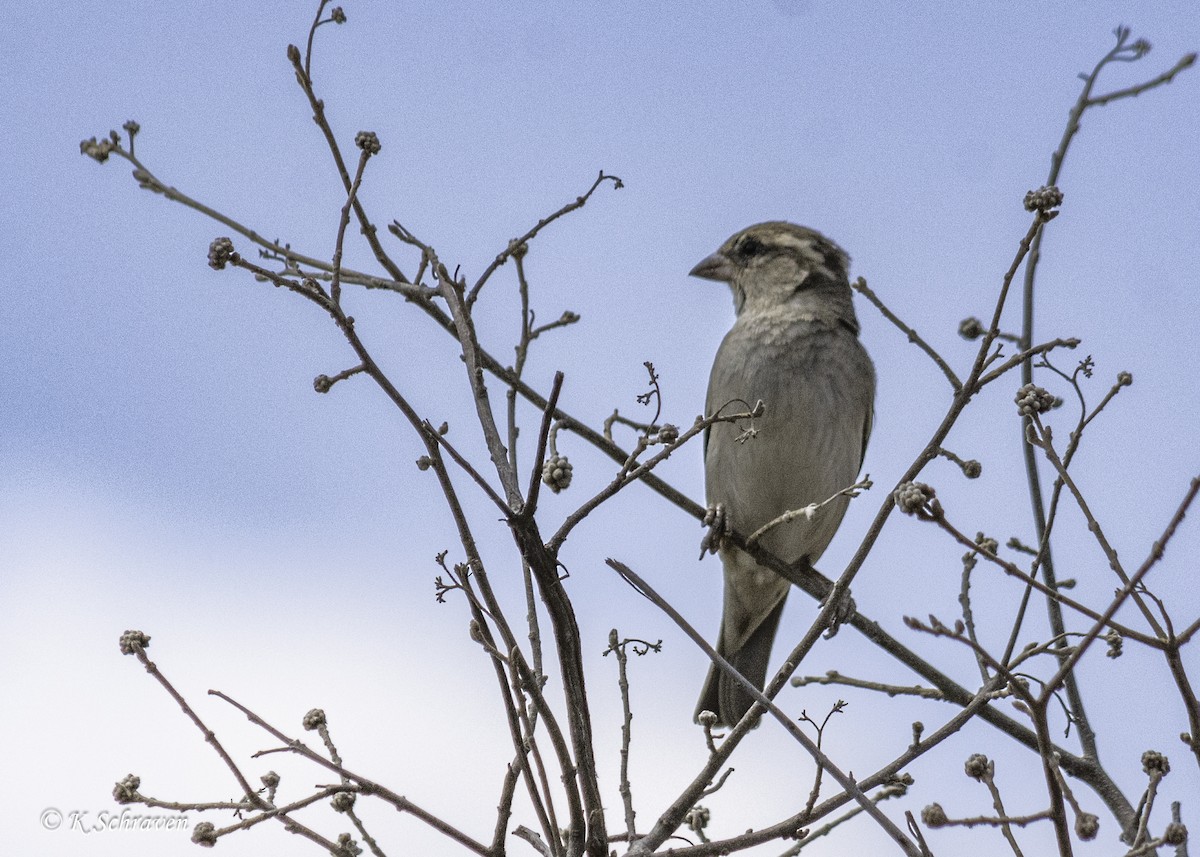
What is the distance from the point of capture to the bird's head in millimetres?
→ 6742

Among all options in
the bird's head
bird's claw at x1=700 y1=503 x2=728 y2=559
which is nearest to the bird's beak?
the bird's head

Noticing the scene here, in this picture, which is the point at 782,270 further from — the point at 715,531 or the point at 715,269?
the point at 715,531

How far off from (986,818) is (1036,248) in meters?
2.33

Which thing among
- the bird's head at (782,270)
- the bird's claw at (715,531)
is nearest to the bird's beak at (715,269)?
the bird's head at (782,270)

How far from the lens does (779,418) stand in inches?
242

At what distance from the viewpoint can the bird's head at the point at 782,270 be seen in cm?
674

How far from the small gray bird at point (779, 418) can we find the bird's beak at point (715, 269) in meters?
0.02

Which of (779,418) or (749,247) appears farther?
(749,247)

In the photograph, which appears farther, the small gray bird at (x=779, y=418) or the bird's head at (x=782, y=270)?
the bird's head at (x=782, y=270)

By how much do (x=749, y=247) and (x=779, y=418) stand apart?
1392mm

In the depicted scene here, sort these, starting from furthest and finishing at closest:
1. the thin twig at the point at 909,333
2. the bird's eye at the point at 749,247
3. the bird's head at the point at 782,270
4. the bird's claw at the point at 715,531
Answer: the bird's eye at the point at 749,247, the bird's head at the point at 782,270, the bird's claw at the point at 715,531, the thin twig at the point at 909,333

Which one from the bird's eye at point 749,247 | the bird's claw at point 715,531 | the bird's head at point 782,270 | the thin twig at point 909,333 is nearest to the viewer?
the thin twig at point 909,333

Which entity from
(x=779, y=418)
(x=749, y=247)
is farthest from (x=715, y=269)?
(x=779, y=418)

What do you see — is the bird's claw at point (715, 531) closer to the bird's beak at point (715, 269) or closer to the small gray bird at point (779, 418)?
the small gray bird at point (779, 418)
